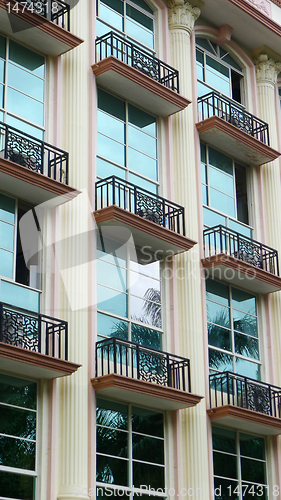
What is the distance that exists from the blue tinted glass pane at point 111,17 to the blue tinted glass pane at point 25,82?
3252 millimetres

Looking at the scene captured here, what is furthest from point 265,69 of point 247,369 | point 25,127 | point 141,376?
point 141,376

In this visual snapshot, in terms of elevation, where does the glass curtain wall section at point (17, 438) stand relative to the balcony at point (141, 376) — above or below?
below

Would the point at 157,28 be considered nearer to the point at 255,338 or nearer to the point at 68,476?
the point at 255,338

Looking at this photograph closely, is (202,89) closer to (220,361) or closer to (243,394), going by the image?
(220,361)

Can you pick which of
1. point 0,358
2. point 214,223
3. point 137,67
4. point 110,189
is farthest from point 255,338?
point 0,358

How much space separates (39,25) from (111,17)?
3.47m

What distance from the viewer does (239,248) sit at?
1916cm

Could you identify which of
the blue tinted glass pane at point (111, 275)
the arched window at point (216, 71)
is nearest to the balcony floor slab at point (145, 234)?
the blue tinted glass pane at point (111, 275)

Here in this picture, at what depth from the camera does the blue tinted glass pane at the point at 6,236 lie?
14166 mm

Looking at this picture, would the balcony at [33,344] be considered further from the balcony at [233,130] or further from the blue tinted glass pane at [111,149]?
the balcony at [233,130]

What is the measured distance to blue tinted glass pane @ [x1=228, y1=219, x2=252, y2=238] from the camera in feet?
64.7

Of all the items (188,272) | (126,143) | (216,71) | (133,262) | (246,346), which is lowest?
(246,346)

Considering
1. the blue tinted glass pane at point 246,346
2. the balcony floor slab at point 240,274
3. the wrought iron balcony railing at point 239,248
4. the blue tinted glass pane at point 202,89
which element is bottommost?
the blue tinted glass pane at point 246,346

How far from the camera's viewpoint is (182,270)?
57.3 ft
